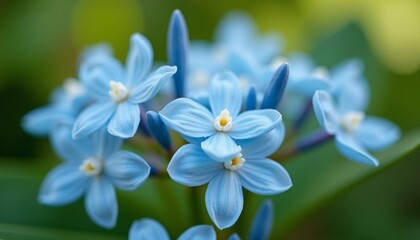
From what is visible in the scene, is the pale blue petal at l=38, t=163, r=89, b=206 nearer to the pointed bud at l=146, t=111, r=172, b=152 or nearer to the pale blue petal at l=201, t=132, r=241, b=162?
the pointed bud at l=146, t=111, r=172, b=152

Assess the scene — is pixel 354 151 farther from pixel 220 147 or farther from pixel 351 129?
pixel 220 147

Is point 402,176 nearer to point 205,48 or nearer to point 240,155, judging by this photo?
point 205,48

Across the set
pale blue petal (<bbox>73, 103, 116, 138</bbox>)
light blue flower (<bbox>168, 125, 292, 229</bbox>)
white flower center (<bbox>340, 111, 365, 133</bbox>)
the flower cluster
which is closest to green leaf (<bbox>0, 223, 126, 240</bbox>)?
the flower cluster

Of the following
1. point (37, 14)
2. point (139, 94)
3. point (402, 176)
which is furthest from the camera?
point (37, 14)

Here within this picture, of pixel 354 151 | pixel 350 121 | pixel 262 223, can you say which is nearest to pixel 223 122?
pixel 262 223

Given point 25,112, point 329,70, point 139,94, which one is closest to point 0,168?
point 25,112

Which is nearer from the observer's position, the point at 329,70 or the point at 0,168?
the point at 0,168
